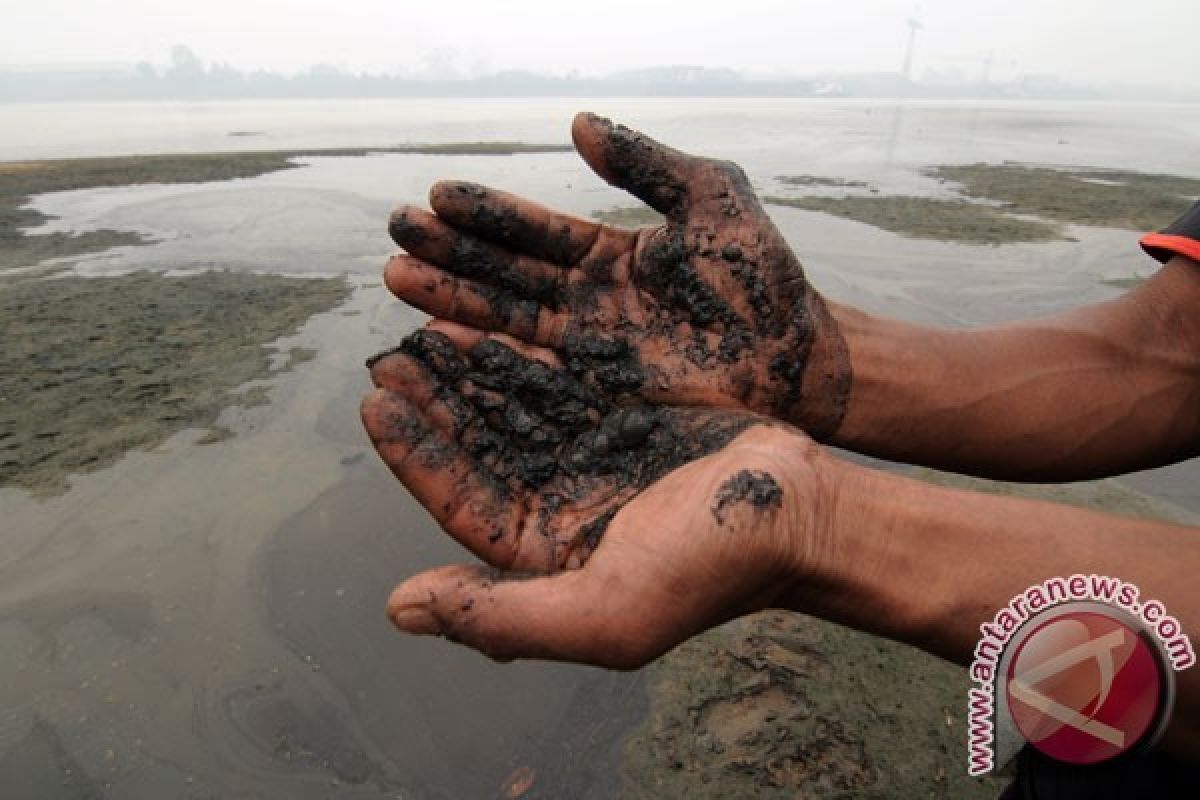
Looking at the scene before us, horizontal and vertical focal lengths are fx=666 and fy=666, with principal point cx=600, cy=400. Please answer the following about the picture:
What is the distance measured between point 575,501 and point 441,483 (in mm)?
429

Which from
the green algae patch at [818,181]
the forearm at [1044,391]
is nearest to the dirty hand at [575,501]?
the forearm at [1044,391]

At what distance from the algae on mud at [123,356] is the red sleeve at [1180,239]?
5.83 meters

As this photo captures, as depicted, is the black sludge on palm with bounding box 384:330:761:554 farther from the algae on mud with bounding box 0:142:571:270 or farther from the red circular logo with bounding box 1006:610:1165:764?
the algae on mud with bounding box 0:142:571:270

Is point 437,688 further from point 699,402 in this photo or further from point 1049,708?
point 1049,708

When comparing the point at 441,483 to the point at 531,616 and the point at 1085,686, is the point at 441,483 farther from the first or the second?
the point at 1085,686

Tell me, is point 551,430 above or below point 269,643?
above

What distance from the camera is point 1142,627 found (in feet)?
4.74

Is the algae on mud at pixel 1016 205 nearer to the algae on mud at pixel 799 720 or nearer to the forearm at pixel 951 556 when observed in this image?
the algae on mud at pixel 799 720

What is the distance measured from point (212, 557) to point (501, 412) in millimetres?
2727

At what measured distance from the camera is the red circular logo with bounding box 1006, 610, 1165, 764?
1.41m

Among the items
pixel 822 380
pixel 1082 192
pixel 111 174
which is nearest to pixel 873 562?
pixel 822 380

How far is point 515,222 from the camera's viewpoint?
2496 mm

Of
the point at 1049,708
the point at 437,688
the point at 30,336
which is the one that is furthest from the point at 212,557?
the point at 30,336

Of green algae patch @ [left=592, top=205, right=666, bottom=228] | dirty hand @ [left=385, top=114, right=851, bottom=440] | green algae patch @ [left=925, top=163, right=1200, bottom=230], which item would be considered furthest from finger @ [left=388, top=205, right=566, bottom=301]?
green algae patch @ [left=925, top=163, right=1200, bottom=230]
